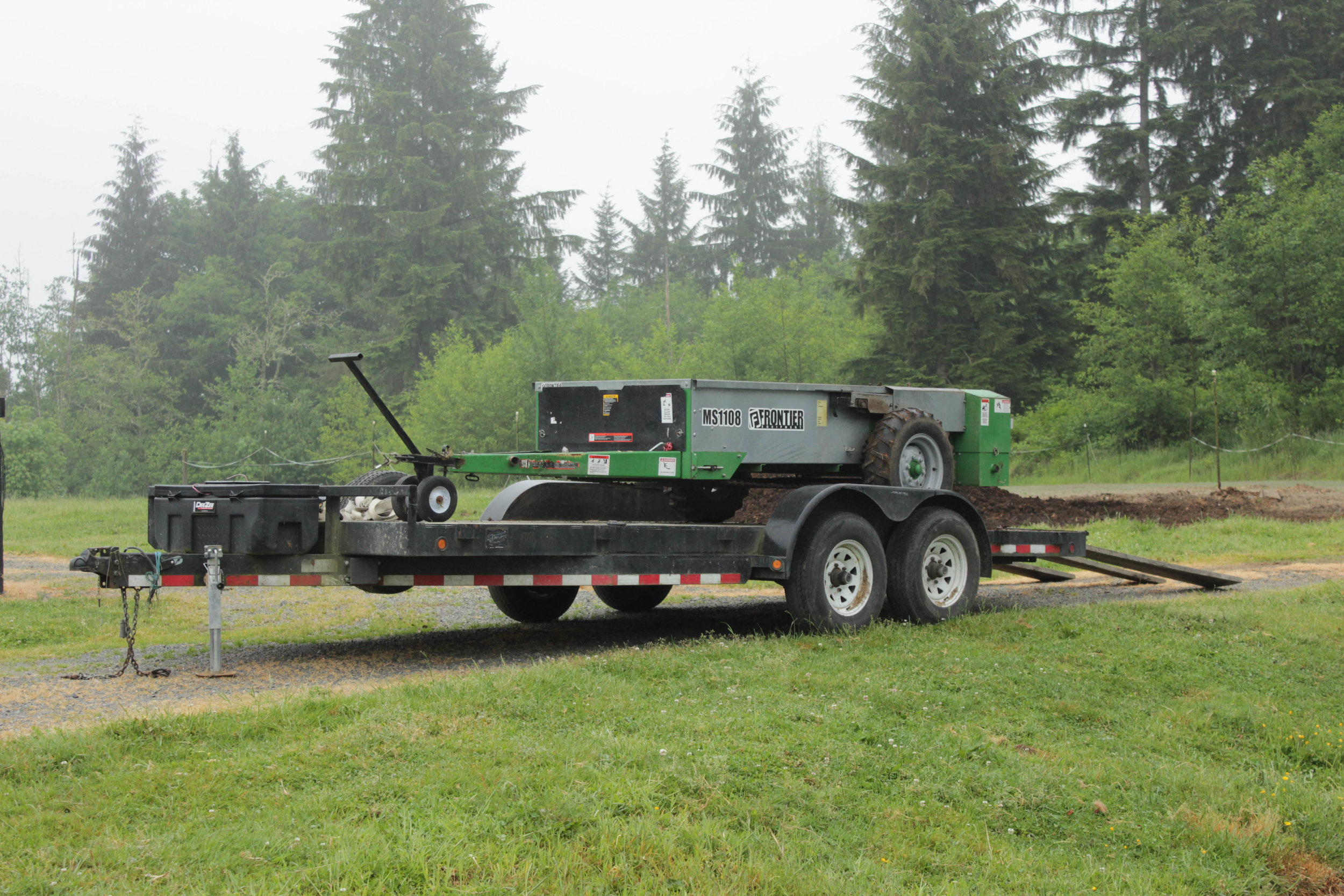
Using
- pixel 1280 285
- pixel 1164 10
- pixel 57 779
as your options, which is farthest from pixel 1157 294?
pixel 57 779

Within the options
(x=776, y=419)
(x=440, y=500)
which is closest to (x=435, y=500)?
(x=440, y=500)

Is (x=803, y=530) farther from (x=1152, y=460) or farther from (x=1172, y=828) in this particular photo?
(x=1152, y=460)

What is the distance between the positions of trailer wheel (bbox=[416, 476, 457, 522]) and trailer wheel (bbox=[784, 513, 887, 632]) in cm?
252

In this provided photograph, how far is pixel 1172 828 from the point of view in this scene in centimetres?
475

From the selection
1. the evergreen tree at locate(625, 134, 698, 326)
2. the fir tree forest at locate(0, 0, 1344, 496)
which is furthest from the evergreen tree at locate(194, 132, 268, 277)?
the evergreen tree at locate(625, 134, 698, 326)

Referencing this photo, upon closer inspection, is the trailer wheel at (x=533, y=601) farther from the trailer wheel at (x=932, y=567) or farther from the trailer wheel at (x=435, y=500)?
the trailer wheel at (x=932, y=567)

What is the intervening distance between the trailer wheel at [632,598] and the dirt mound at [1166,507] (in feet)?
27.2

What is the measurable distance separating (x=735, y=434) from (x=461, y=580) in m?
2.33

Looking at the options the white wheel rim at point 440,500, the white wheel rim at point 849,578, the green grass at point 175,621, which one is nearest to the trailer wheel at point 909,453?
the white wheel rim at point 849,578

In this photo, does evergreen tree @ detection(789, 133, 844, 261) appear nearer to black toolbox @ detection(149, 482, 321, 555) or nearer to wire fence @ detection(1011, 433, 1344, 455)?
wire fence @ detection(1011, 433, 1344, 455)

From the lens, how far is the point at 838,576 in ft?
28.0

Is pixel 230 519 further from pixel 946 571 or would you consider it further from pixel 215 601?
pixel 946 571

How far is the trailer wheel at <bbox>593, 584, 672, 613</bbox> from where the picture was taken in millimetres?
10578

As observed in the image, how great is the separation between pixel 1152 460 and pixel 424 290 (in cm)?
3009
